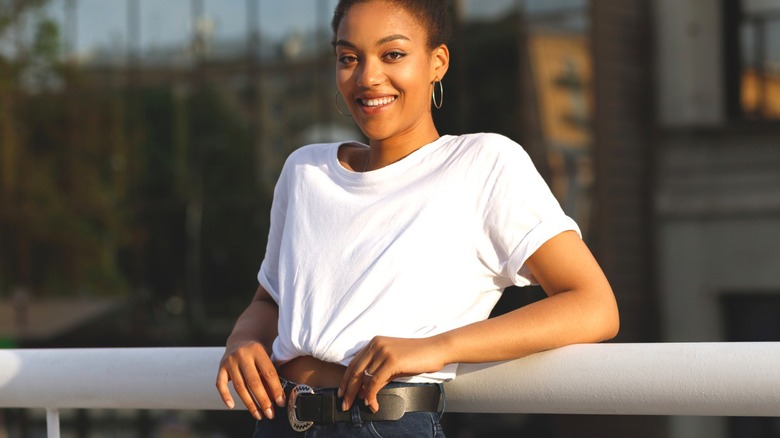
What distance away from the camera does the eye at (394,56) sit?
196cm

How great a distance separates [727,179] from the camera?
36.7 feet

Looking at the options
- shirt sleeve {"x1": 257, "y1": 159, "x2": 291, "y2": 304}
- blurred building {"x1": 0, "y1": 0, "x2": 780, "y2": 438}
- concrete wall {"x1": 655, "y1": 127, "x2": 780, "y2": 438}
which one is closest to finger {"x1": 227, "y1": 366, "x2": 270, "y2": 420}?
shirt sleeve {"x1": 257, "y1": 159, "x2": 291, "y2": 304}

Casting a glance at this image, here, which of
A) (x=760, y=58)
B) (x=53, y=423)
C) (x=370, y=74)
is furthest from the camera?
(x=760, y=58)

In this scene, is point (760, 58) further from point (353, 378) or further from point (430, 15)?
point (353, 378)

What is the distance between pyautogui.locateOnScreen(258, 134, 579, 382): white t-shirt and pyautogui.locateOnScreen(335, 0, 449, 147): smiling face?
0.26 feet

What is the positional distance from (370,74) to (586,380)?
23.2 inches

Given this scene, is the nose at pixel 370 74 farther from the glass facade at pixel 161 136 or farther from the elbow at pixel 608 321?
the glass facade at pixel 161 136

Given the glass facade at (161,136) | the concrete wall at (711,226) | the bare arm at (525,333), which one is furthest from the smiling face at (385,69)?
the glass facade at (161,136)

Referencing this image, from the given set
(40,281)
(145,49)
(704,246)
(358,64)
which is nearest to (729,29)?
(704,246)

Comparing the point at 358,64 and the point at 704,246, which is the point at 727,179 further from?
the point at 358,64

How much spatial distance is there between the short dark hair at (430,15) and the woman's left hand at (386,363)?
544 mm

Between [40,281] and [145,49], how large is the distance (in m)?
2.94

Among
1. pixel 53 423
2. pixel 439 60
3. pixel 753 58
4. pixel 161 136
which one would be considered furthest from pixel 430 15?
pixel 161 136

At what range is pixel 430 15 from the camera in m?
2.00
